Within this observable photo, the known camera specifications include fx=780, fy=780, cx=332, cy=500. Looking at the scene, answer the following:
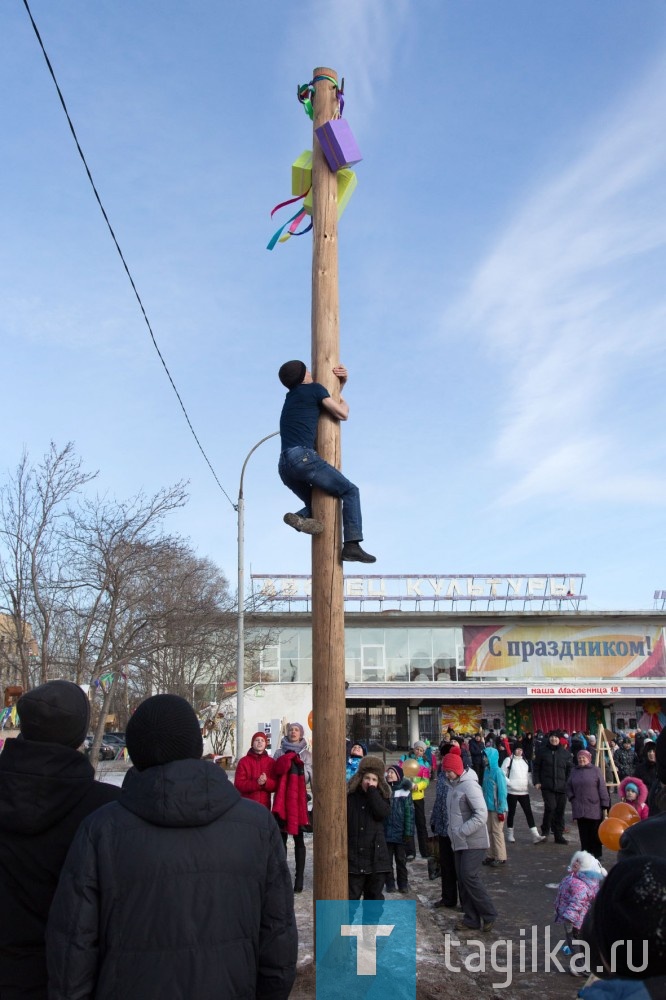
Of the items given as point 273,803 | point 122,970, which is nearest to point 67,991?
point 122,970

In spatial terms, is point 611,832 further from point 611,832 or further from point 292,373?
point 292,373

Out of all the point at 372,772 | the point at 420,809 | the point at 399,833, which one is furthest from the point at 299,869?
the point at 420,809

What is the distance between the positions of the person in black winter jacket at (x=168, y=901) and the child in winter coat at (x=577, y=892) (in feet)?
17.9

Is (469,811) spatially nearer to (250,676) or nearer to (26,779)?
(26,779)

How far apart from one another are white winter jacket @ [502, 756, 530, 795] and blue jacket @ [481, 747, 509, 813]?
7.05ft

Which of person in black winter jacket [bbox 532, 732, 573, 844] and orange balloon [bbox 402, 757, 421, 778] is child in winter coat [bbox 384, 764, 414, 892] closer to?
orange balloon [bbox 402, 757, 421, 778]

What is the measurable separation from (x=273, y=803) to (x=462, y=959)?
3.41 m

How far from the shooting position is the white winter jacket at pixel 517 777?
14.5 metres

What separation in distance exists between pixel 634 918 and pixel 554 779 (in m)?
13.5

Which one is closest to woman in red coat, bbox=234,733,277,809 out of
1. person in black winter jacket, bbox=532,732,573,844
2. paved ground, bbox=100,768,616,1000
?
paved ground, bbox=100,768,616,1000

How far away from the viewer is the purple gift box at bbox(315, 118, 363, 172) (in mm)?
5480

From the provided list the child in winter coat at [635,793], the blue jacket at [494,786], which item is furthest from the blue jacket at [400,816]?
the child in winter coat at [635,793]

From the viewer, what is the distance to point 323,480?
194 inches

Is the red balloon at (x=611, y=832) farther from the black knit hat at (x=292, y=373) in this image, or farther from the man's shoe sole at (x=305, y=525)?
the black knit hat at (x=292, y=373)
